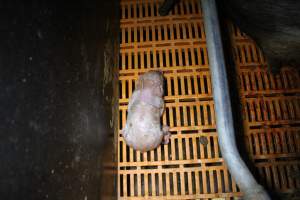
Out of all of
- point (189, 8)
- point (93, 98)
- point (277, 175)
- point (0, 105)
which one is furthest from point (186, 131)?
point (0, 105)

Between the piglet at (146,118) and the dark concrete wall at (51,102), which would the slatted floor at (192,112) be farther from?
the dark concrete wall at (51,102)

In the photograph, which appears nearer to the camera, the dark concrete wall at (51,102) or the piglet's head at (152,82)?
the dark concrete wall at (51,102)

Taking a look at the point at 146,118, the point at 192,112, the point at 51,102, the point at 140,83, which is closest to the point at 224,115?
the point at 192,112

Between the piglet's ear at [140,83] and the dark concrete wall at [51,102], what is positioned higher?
the piglet's ear at [140,83]

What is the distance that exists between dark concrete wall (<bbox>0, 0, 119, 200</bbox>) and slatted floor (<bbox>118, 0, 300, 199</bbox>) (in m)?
0.67

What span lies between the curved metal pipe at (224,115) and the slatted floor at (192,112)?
0.44 metres

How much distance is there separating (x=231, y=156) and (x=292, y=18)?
1089 millimetres

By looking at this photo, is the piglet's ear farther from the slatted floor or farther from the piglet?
the slatted floor

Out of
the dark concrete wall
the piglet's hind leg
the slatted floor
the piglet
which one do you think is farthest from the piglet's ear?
the dark concrete wall

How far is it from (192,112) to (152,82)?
0.49 m

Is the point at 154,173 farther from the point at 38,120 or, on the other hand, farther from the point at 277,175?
the point at 38,120

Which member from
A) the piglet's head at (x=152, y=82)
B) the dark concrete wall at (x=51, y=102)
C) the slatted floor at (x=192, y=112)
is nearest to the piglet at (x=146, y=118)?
the piglet's head at (x=152, y=82)

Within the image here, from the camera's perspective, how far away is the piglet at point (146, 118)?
6.48ft

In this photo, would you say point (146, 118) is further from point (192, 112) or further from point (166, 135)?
point (192, 112)
